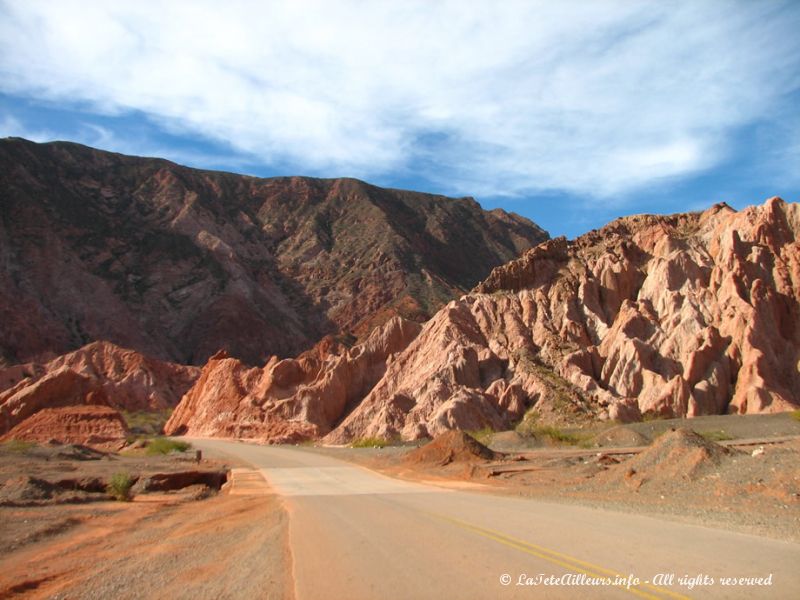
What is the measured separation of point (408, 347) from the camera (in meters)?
59.1

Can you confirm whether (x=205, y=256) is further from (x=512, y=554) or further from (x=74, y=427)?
(x=512, y=554)

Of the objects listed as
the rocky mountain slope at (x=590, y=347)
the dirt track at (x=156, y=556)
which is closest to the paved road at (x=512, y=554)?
the dirt track at (x=156, y=556)

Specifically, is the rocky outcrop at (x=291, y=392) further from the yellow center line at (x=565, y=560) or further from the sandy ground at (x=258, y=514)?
the yellow center line at (x=565, y=560)

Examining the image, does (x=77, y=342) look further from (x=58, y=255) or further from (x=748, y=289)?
(x=748, y=289)

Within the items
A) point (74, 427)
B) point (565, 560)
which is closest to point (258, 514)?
point (565, 560)

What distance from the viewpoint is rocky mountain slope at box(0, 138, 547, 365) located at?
97562 millimetres

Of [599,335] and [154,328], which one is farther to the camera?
[154,328]

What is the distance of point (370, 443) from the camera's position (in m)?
46.9

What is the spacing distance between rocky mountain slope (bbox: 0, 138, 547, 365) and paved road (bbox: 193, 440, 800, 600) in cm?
8166

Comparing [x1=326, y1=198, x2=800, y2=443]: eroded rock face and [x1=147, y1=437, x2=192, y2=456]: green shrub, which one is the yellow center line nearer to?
[x1=326, y1=198, x2=800, y2=443]: eroded rock face

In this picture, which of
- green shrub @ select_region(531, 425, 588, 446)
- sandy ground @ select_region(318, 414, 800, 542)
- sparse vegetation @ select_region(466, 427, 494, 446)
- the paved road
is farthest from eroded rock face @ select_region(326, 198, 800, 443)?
the paved road

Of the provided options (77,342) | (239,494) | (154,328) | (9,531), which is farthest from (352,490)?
(154,328)

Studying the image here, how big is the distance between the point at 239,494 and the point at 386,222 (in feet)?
365

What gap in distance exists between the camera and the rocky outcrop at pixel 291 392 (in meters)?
59.2
